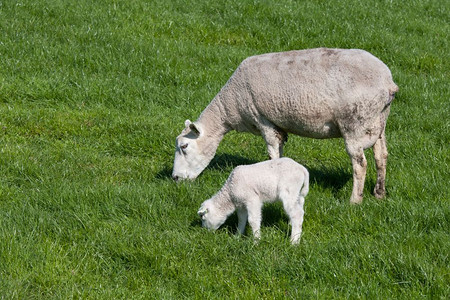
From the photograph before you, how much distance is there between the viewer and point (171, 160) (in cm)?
866

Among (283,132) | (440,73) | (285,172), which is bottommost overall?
(440,73)

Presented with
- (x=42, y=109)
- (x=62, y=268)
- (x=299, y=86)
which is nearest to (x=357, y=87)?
(x=299, y=86)

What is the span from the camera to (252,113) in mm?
7684

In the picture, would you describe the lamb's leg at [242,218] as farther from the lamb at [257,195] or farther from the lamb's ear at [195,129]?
the lamb's ear at [195,129]

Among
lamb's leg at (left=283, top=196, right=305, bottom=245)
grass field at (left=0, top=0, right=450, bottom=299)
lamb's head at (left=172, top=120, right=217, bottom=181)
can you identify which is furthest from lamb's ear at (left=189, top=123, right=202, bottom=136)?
lamb's leg at (left=283, top=196, right=305, bottom=245)

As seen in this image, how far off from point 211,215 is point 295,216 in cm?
76

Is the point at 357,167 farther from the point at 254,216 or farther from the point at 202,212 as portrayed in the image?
the point at 202,212

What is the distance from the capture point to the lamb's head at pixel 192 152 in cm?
788

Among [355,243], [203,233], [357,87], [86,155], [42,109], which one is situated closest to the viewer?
[355,243]

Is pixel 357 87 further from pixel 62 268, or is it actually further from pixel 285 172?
pixel 62 268

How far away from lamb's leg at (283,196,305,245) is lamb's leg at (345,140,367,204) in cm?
127

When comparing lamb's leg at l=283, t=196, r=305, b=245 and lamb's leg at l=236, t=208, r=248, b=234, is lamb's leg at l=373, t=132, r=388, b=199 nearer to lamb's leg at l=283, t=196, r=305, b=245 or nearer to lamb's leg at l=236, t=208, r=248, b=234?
lamb's leg at l=283, t=196, r=305, b=245

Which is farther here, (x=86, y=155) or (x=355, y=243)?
(x=86, y=155)

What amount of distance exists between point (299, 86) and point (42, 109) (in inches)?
171
